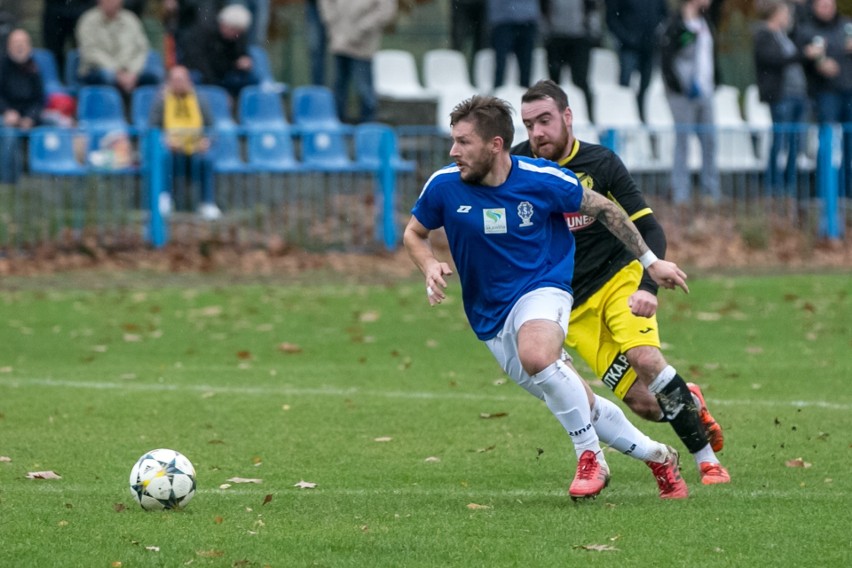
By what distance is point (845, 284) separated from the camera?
Answer: 58.6ft

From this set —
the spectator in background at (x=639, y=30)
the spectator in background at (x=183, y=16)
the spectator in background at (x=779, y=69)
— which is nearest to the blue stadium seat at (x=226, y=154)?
the spectator in background at (x=183, y=16)

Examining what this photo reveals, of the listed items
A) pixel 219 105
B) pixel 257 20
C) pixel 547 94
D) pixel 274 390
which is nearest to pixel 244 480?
pixel 547 94

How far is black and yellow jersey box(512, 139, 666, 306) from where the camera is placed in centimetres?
847

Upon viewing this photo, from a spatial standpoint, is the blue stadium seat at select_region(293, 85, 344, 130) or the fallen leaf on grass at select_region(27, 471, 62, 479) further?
the blue stadium seat at select_region(293, 85, 344, 130)

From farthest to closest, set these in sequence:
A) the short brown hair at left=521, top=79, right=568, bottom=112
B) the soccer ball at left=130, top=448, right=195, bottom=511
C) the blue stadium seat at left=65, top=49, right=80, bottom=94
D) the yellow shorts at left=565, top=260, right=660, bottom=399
Answer: the blue stadium seat at left=65, top=49, right=80, bottom=94, the yellow shorts at left=565, top=260, right=660, bottom=399, the short brown hair at left=521, top=79, right=568, bottom=112, the soccer ball at left=130, top=448, right=195, bottom=511

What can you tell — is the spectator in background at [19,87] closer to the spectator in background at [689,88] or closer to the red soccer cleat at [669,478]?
the spectator in background at [689,88]

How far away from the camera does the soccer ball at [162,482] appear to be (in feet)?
24.5

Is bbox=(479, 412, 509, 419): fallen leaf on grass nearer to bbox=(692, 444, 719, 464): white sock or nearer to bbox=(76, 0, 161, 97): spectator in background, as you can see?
bbox=(692, 444, 719, 464): white sock

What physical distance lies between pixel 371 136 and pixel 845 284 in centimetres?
584

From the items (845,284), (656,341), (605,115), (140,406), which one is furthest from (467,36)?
(656,341)

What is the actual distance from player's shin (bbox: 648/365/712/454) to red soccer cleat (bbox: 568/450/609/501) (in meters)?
0.88

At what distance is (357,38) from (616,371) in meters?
12.1

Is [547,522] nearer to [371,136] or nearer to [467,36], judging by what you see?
[371,136]

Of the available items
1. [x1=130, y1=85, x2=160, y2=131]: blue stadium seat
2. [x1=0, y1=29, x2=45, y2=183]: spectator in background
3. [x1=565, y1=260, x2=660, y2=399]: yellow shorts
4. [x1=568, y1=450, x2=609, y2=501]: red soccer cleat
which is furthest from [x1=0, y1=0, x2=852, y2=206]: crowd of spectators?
[x1=568, y1=450, x2=609, y2=501]: red soccer cleat
